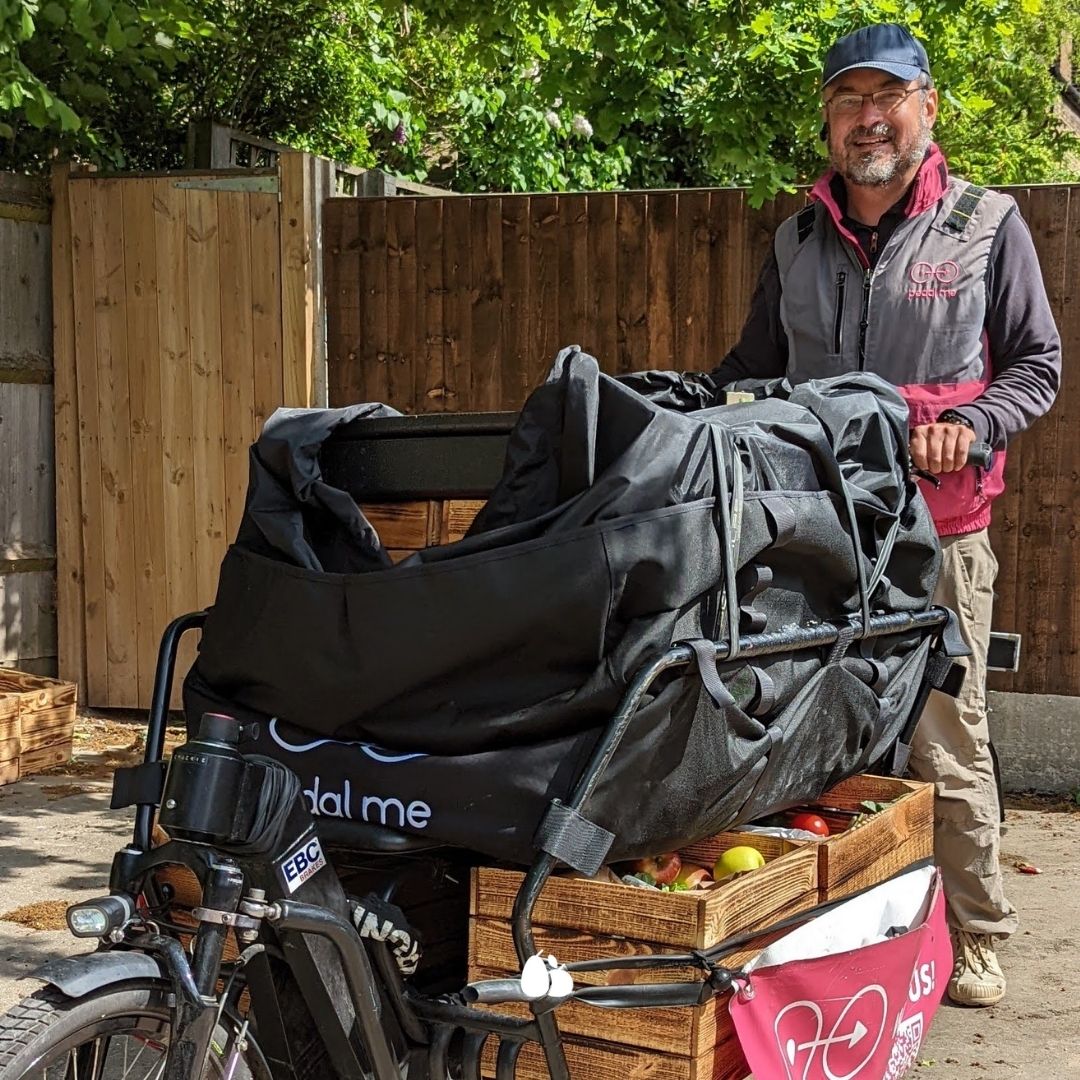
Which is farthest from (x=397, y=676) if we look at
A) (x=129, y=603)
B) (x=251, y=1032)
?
(x=129, y=603)

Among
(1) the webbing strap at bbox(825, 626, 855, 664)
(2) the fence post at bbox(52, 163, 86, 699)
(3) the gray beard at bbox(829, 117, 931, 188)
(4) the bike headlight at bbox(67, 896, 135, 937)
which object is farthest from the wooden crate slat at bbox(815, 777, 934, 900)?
(2) the fence post at bbox(52, 163, 86, 699)

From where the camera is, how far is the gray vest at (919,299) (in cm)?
381

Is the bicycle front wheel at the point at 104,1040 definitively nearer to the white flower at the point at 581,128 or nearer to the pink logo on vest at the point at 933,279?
the pink logo on vest at the point at 933,279

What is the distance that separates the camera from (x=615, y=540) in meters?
2.41

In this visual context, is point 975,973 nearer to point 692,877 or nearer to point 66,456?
point 692,877

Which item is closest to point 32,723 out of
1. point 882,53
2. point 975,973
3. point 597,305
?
point 597,305

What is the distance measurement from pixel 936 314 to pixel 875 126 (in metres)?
0.48

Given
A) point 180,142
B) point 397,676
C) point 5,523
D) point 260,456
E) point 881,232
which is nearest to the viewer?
point 397,676

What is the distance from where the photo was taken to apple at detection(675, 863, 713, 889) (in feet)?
9.67

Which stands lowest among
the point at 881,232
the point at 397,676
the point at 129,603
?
the point at 129,603

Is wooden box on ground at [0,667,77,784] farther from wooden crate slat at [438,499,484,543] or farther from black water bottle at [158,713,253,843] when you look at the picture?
black water bottle at [158,713,253,843]

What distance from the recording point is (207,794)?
2.23 meters

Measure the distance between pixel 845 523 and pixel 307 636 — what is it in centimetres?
106

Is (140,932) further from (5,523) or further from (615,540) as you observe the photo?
Answer: (5,523)
